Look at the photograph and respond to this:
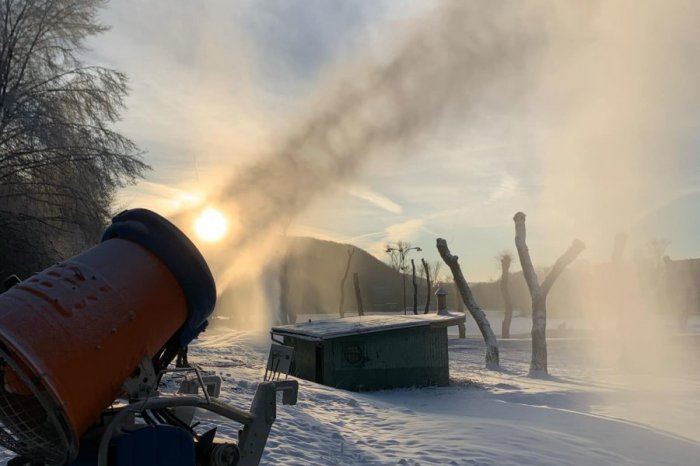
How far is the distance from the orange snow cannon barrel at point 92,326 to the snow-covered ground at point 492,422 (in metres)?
3.67

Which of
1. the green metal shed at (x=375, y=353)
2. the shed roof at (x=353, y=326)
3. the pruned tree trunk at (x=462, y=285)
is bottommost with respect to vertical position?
the green metal shed at (x=375, y=353)

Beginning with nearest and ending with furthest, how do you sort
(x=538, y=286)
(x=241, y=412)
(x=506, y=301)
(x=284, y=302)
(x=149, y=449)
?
(x=149, y=449) < (x=241, y=412) < (x=538, y=286) < (x=506, y=301) < (x=284, y=302)

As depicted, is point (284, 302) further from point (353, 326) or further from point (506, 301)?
point (353, 326)

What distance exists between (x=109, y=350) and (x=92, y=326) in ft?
0.56

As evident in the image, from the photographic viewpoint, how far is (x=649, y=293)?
64.8 meters

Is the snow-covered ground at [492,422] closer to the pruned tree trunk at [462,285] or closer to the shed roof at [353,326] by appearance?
the shed roof at [353,326]

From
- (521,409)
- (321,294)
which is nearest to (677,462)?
(521,409)

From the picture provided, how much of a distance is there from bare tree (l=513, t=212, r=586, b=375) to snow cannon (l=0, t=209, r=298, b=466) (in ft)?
62.6

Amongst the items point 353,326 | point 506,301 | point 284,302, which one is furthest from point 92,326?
point 284,302

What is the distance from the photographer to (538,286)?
22.8 metres

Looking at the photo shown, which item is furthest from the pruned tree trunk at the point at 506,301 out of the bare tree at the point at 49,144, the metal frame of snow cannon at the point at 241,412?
the metal frame of snow cannon at the point at 241,412

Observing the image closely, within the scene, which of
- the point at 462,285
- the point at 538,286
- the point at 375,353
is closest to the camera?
the point at 375,353

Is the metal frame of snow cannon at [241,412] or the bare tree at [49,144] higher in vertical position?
the bare tree at [49,144]

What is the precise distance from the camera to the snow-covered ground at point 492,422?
24.1 ft
